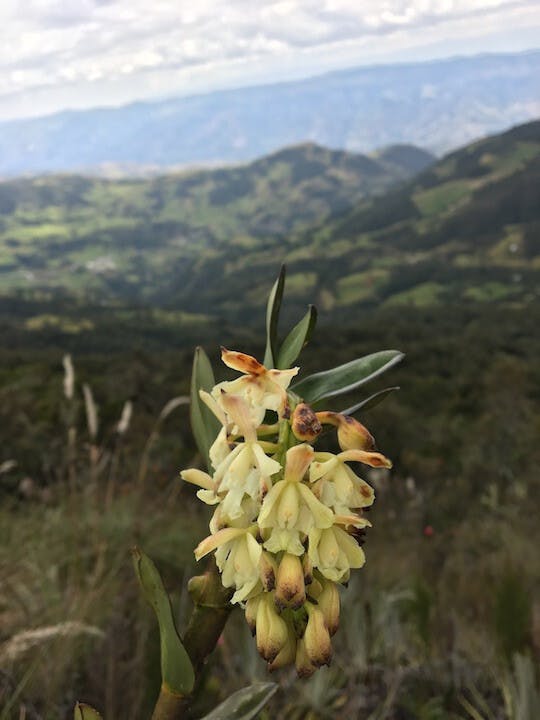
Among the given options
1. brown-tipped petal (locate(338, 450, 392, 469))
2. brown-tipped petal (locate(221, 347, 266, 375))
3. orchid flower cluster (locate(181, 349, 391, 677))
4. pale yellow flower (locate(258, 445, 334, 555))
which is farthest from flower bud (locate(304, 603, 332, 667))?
Result: brown-tipped petal (locate(221, 347, 266, 375))

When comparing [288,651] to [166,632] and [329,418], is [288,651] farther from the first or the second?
[329,418]

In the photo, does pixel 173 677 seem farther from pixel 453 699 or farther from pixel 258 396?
pixel 453 699

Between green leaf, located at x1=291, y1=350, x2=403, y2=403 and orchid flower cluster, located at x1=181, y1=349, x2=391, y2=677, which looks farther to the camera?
green leaf, located at x1=291, y1=350, x2=403, y2=403

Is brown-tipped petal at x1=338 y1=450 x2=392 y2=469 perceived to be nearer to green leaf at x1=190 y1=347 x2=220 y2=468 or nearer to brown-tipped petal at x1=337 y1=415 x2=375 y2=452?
brown-tipped petal at x1=337 y1=415 x2=375 y2=452

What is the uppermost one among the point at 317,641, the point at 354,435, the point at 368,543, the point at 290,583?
the point at 354,435

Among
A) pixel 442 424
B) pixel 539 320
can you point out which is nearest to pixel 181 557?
pixel 442 424

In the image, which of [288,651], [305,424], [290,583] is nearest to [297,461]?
[305,424]
